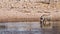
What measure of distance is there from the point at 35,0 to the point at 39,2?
43 millimetres

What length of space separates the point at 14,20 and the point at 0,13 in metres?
0.15

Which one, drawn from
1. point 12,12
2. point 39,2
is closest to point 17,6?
point 12,12

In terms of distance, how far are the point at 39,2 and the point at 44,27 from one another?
0.81 ft

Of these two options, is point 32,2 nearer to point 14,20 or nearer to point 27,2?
point 27,2

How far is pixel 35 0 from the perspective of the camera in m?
2.29

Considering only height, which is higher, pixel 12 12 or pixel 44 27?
pixel 12 12

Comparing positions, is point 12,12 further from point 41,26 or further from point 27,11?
point 41,26

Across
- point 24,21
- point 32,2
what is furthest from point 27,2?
point 24,21

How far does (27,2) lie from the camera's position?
2.29 meters

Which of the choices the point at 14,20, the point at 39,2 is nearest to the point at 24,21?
the point at 14,20

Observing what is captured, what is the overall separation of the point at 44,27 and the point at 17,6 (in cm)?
33

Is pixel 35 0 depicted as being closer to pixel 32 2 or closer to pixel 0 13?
pixel 32 2

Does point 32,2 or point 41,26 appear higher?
point 32,2

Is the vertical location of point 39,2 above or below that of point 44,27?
above
